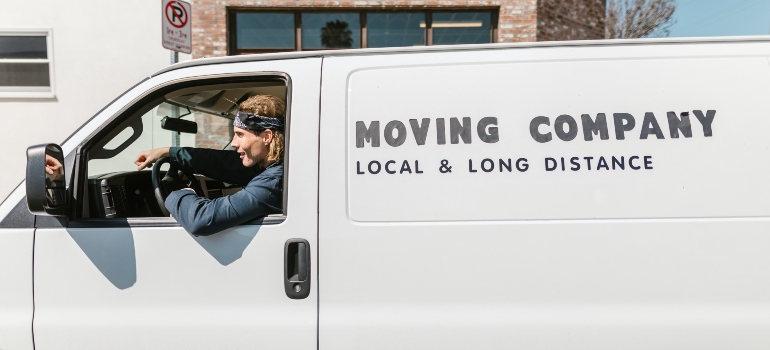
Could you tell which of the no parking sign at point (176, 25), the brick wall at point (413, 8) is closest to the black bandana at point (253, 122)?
the no parking sign at point (176, 25)

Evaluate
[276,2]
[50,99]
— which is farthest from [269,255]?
[50,99]

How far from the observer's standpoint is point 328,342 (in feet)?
6.48

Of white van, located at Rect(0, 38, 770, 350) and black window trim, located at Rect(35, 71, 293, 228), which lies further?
black window trim, located at Rect(35, 71, 293, 228)

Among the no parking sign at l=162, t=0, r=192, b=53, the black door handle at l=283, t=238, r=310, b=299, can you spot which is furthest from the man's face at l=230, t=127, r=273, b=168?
the no parking sign at l=162, t=0, r=192, b=53

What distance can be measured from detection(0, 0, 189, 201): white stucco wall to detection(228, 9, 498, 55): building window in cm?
112

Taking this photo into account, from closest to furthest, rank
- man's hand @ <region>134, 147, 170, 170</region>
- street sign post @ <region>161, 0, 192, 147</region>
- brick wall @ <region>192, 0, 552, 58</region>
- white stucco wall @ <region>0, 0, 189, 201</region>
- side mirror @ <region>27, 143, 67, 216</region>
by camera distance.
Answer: side mirror @ <region>27, 143, 67, 216</region> < man's hand @ <region>134, 147, 170, 170</region> < street sign post @ <region>161, 0, 192, 147</region> < white stucco wall @ <region>0, 0, 189, 201</region> < brick wall @ <region>192, 0, 552, 58</region>

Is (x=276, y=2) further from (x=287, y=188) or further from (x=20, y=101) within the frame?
(x=287, y=188)

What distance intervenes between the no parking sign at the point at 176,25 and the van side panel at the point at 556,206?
3.73m

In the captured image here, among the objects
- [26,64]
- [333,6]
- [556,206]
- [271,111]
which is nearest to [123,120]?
[271,111]

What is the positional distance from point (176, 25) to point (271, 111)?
3.48 metres

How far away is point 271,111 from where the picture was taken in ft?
7.55

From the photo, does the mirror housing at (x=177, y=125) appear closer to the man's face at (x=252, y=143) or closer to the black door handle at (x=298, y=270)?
the man's face at (x=252, y=143)

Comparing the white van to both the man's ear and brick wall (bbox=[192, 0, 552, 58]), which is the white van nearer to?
the man's ear

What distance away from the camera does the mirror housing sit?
3.02m
